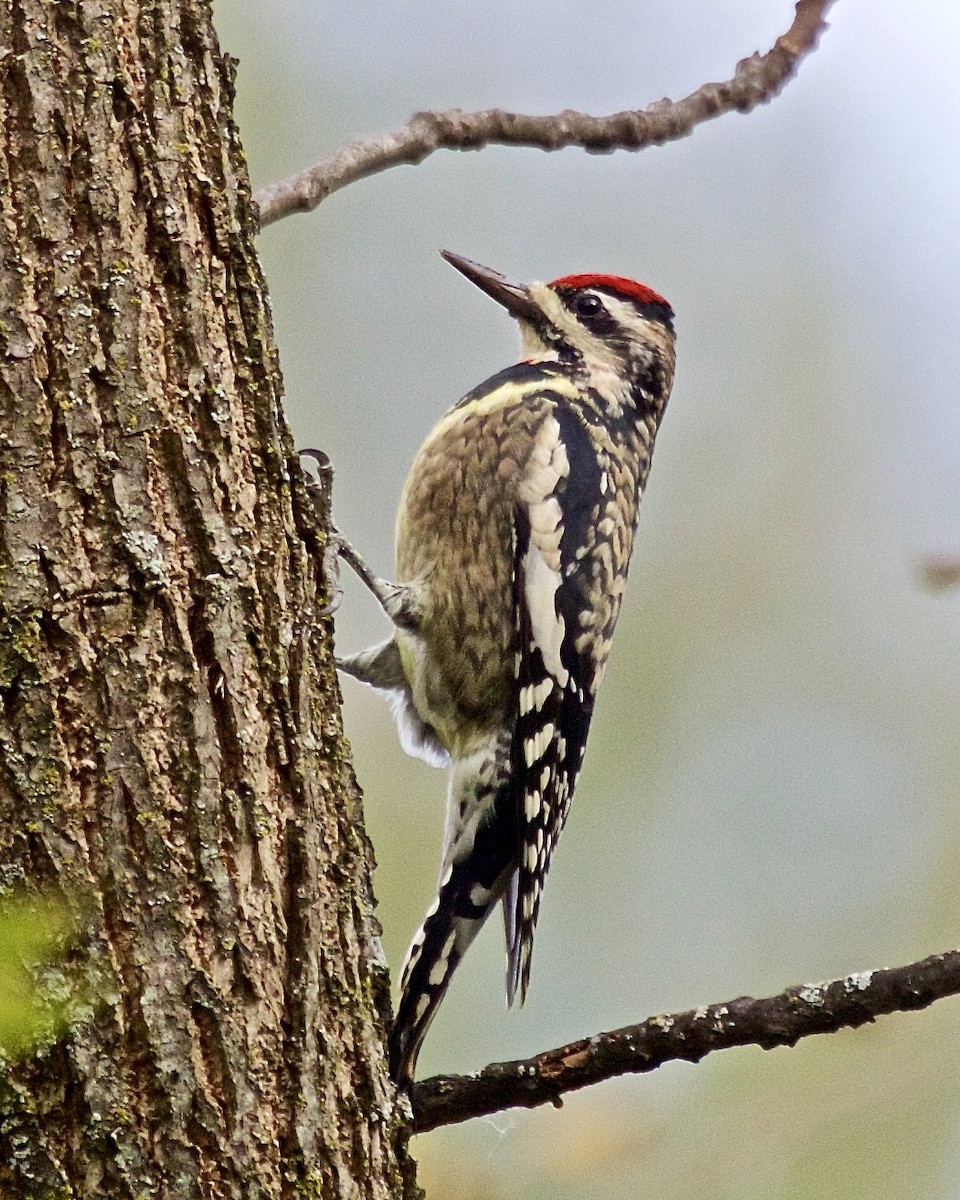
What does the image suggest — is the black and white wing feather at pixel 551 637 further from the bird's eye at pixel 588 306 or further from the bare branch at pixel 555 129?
the bare branch at pixel 555 129

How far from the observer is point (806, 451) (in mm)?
7004

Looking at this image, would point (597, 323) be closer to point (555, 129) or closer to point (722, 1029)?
point (555, 129)

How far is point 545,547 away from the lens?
3.41 m

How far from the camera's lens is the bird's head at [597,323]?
3994 millimetres

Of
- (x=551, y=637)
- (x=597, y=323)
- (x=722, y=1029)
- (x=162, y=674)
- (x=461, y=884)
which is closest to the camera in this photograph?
(x=162, y=674)

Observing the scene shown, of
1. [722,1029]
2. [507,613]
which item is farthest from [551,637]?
[722,1029]

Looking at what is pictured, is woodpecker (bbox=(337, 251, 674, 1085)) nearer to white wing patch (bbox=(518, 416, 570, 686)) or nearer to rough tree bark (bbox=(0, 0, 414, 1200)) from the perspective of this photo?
white wing patch (bbox=(518, 416, 570, 686))

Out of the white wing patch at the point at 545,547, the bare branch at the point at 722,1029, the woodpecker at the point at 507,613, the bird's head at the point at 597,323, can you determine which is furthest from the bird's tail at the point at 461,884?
the bird's head at the point at 597,323

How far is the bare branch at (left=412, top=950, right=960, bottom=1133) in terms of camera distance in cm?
182

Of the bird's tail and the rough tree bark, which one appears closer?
the rough tree bark

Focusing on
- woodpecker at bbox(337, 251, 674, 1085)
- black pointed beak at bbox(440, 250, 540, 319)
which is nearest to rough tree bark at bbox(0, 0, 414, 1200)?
woodpecker at bbox(337, 251, 674, 1085)

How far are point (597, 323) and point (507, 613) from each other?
1033 mm

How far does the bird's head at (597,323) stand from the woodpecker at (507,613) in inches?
7.3

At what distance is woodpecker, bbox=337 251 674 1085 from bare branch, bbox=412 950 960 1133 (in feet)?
3.33
